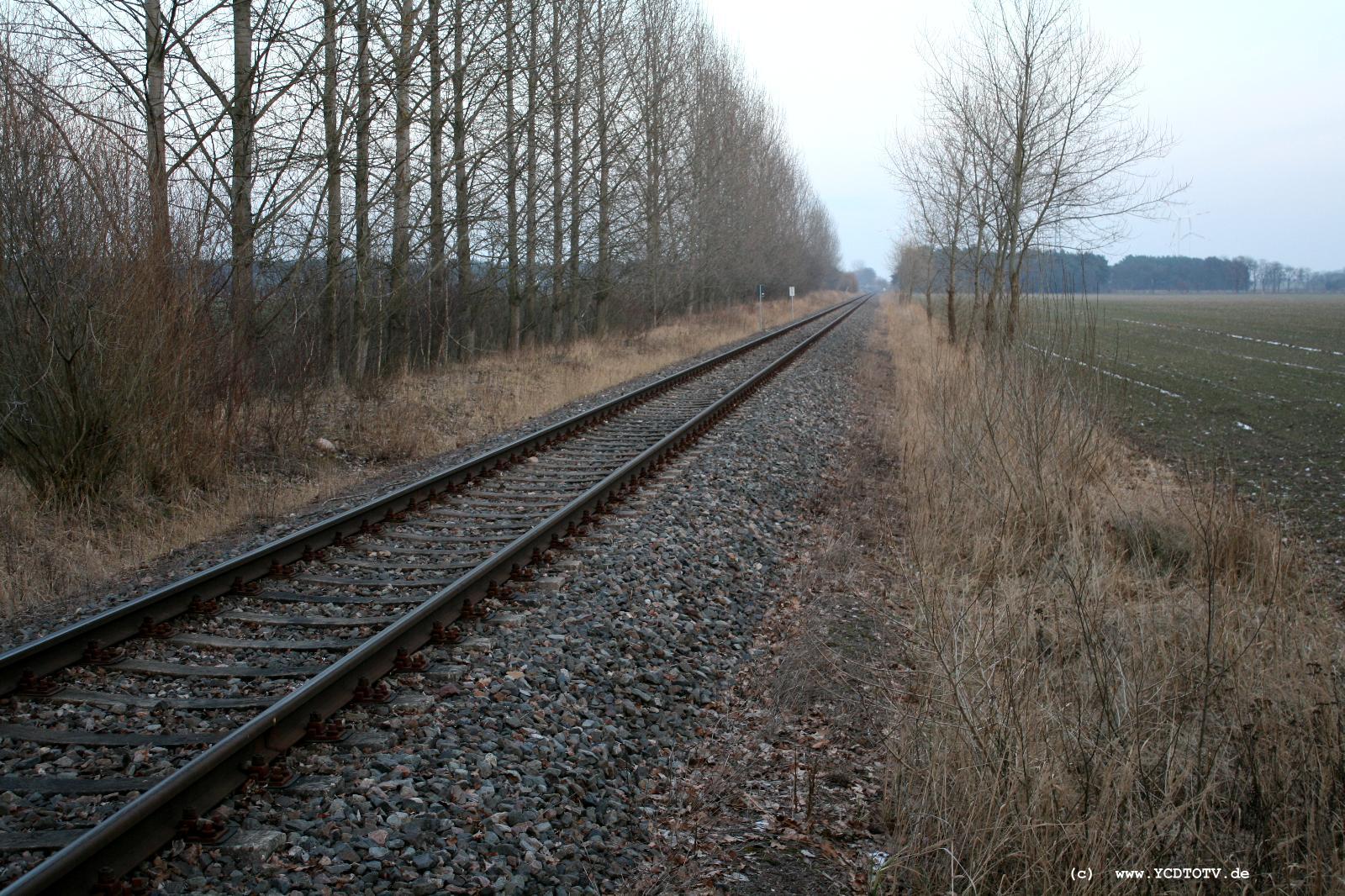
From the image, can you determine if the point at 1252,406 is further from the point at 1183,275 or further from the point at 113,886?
the point at 1183,275

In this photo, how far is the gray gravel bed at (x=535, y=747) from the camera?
2975 mm

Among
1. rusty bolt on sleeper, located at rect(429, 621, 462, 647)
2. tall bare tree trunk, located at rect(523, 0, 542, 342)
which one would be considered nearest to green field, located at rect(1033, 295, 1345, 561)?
rusty bolt on sleeper, located at rect(429, 621, 462, 647)

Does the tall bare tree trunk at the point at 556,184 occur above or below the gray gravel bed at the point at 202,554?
above

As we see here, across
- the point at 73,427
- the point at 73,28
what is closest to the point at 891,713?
the point at 73,427

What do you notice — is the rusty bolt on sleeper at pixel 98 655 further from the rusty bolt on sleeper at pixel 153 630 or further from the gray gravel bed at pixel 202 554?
the gray gravel bed at pixel 202 554

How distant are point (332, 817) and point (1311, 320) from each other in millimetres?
69260

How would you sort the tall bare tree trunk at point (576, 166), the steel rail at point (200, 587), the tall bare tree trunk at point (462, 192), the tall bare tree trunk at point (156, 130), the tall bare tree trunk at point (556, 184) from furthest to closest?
the tall bare tree trunk at point (576, 166) < the tall bare tree trunk at point (556, 184) < the tall bare tree trunk at point (462, 192) < the tall bare tree trunk at point (156, 130) < the steel rail at point (200, 587)

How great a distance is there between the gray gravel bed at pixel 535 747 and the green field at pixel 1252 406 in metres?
3.94

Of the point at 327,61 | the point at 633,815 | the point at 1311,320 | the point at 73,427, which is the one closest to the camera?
the point at 633,815

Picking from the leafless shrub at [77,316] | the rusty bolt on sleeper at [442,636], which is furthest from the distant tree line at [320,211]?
the rusty bolt on sleeper at [442,636]

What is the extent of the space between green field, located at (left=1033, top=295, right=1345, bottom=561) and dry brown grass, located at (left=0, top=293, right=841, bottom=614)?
743 centimetres

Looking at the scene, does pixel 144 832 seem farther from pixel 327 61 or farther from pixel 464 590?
pixel 327 61

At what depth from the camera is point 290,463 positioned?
384 inches

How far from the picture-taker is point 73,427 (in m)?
7.50
